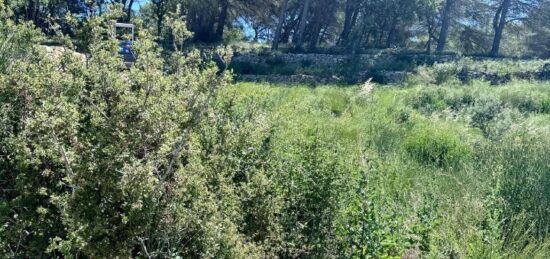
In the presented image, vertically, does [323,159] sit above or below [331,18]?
below

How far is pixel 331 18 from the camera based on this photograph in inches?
1280

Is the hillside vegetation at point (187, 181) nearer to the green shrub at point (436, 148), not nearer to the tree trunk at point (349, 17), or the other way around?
the green shrub at point (436, 148)

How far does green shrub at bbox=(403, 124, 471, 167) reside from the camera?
19.3 feet

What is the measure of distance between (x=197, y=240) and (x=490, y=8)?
34452 millimetres

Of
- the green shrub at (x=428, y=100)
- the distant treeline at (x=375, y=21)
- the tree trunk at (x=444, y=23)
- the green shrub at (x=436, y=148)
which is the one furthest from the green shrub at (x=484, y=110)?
the tree trunk at (x=444, y=23)

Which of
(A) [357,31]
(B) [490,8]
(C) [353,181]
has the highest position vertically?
(B) [490,8]

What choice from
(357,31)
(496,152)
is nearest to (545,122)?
(496,152)

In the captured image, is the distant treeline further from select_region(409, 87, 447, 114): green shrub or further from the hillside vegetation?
the hillside vegetation

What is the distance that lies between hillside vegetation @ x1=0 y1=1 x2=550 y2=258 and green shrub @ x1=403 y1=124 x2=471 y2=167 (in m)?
0.95

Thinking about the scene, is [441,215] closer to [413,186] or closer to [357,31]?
[413,186]

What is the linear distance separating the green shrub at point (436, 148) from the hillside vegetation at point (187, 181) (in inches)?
37.2

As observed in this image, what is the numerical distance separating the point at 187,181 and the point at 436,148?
4816 mm

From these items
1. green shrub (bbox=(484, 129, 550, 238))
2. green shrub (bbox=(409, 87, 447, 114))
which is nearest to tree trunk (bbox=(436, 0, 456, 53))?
green shrub (bbox=(409, 87, 447, 114))

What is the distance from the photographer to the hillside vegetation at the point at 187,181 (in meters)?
2.18
